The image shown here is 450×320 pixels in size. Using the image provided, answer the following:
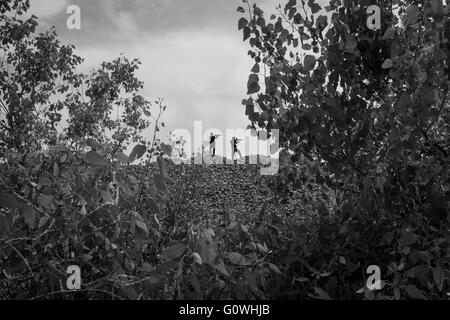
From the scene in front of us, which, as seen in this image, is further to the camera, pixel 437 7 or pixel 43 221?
pixel 437 7

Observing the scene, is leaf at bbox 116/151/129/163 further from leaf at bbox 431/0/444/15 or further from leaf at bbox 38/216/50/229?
leaf at bbox 431/0/444/15

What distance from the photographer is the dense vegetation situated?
270 cm

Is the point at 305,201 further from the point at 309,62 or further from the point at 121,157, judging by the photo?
the point at 121,157

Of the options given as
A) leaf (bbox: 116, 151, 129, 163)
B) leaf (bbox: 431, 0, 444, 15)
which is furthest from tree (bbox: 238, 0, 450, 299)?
leaf (bbox: 116, 151, 129, 163)

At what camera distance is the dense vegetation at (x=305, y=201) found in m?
2.70

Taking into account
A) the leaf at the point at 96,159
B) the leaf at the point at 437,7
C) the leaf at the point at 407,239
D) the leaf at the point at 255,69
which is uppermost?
the leaf at the point at 437,7

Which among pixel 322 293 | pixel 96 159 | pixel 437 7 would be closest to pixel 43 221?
pixel 96 159

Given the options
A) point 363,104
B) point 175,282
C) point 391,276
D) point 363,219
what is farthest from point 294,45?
point 175,282

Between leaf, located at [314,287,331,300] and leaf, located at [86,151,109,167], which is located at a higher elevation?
leaf, located at [86,151,109,167]

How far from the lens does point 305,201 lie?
427 centimetres

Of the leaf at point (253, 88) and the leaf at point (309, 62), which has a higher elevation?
the leaf at point (309, 62)

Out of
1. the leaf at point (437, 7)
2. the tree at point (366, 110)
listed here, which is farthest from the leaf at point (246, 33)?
the leaf at point (437, 7)

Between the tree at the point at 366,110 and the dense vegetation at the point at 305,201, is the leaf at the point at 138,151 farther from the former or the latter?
the tree at the point at 366,110

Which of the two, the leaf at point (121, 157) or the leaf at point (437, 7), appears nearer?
the leaf at point (121, 157)
